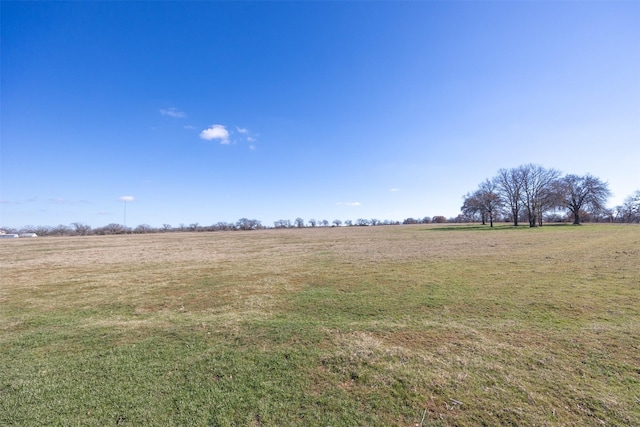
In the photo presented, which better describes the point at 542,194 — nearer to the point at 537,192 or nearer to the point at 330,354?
the point at 537,192

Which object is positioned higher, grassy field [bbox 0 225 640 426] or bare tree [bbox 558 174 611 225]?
bare tree [bbox 558 174 611 225]

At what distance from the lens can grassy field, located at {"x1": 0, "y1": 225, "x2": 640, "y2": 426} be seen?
3.12 meters

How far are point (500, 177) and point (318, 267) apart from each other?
62.4m

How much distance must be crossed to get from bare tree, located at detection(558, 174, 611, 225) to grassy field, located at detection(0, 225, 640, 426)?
65945 millimetres

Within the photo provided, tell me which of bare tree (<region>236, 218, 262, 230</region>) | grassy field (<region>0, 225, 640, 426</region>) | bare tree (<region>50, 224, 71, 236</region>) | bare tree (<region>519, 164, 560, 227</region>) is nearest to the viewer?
grassy field (<region>0, 225, 640, 426</region>)

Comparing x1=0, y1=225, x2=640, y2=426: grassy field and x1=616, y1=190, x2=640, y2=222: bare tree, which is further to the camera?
x1=616, y1=190, x2=640, y2=222: bare tree

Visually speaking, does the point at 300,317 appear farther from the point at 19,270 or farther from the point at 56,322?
the point at 19,270

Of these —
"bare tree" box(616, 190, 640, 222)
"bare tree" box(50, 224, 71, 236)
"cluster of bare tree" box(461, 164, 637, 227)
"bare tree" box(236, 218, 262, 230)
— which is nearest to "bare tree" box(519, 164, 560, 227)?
"cluster of bare tree" box(461, 164, 637, 227)

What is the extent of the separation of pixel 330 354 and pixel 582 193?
79.3m

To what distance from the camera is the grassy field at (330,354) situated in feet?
10.3

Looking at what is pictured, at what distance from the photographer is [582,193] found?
55.3 metres

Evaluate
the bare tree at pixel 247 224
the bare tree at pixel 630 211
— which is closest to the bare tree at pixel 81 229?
the bare tree at pixel 247 224

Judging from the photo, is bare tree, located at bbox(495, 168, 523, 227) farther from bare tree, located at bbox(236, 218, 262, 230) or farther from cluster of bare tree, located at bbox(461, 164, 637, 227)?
bare tree, located at bbox(236, 218, 262, 230)

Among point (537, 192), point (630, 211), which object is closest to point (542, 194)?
point (537, 192)
